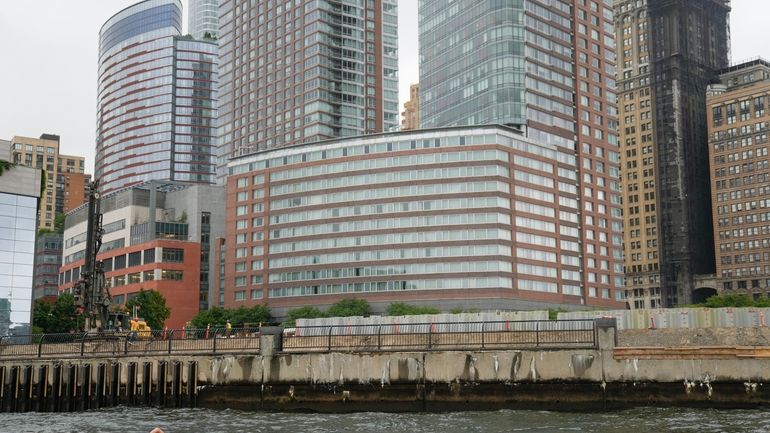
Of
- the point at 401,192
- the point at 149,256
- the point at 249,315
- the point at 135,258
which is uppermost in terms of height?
the point at 401,192

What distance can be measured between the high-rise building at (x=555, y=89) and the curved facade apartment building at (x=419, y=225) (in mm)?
2665

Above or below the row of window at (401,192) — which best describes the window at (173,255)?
below

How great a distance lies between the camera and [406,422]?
48.5 metres

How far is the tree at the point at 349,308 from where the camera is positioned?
155 m

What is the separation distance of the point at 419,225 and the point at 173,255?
63.0m

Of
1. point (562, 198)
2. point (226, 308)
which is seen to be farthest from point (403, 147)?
point (226, 308)

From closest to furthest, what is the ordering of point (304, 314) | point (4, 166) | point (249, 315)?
point (4, 166) → point (304, 314) → point (249, 315)

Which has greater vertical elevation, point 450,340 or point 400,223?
point 400,223

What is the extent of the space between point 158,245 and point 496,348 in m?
149

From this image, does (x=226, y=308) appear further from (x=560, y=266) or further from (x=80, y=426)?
(x=80, y=426)

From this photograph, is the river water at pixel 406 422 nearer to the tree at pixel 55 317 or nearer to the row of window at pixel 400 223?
the tree at pixel 55 317

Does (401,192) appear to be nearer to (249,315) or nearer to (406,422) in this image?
(249,315)

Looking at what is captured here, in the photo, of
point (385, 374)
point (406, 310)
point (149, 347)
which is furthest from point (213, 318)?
point (385, 374)

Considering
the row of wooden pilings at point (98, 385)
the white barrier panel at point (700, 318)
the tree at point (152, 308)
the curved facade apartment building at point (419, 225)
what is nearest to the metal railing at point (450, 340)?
the row of wooden pilings at point (98, 385)
